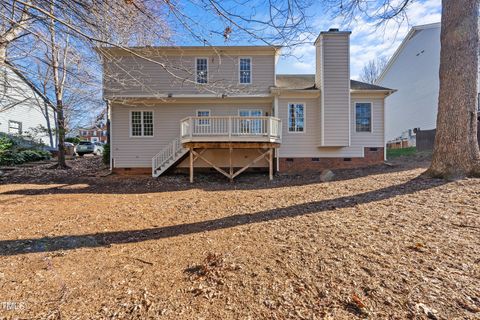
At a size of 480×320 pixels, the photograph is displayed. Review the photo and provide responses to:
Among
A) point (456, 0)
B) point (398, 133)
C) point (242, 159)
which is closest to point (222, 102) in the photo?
point (242, 159)

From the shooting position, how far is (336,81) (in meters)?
Result: 11.2

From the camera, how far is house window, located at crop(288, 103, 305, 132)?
1180cm

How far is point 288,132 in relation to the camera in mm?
11867

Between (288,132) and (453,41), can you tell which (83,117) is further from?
(453,41)

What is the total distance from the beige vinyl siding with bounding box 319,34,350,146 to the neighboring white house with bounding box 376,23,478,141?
30.2ft

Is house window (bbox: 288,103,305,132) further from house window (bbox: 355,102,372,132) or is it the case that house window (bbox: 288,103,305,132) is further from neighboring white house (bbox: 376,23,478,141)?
neighboring white house (bbox: 376,23,478,141)

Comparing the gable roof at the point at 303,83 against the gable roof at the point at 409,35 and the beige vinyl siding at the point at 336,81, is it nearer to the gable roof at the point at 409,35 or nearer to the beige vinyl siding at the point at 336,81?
the beige vinyl siding at the point at 336,81

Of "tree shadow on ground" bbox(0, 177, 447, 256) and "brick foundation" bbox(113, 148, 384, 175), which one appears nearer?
"tree shadow on ground" bbox(0, 177, 447, 256)

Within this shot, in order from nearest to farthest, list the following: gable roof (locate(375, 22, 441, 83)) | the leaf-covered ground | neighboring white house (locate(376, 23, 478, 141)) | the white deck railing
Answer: the leaf-covered ground
the white deck railing
neighboring white house (locate(376, 23, 478, 141))
gable roof (locate(375, 22, 441, 83))

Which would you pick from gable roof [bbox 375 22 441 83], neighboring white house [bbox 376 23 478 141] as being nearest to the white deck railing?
neighboring white house [bbox 376 23 478 141]

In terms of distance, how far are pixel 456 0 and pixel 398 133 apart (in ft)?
53.4

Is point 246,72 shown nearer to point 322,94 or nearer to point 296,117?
point 296,117

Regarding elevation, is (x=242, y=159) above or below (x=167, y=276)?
above

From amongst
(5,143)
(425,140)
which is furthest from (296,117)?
(5,143)
